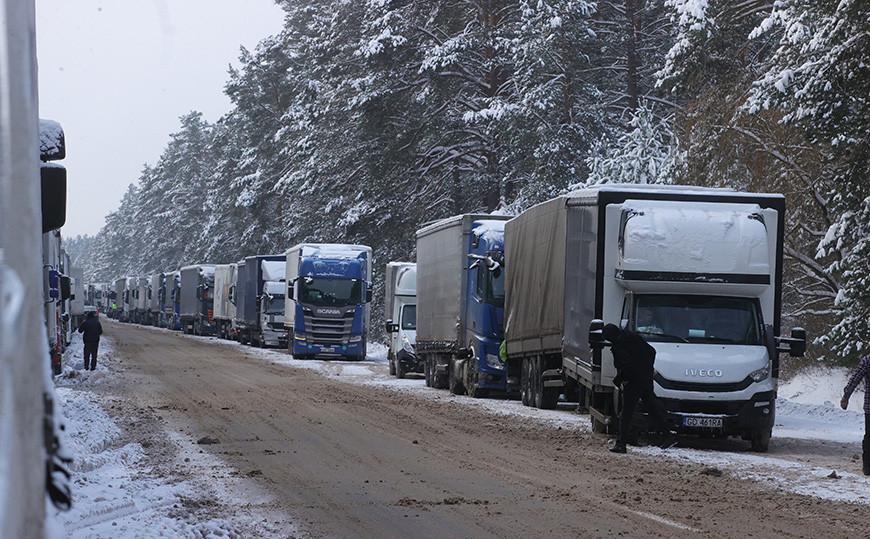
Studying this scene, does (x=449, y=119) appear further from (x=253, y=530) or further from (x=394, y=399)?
(x=253, y=530)

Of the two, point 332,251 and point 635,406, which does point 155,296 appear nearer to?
point 332,251

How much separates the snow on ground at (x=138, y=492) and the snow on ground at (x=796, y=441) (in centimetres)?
561

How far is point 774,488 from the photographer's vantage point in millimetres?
13422

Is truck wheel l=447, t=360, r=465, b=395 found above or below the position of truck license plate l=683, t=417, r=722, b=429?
below

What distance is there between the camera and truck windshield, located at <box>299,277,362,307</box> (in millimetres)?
46906

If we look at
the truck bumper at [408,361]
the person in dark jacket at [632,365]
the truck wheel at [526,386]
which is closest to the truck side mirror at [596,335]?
the person in dark jacket at [632,365]

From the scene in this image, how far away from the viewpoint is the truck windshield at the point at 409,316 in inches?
1501

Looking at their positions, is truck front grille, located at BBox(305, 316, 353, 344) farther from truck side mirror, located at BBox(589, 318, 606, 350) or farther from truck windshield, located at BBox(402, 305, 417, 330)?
truck side mirror, located at BBox(589, 318, 606, 350)

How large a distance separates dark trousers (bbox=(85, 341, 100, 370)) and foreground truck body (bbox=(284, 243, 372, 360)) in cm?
1087

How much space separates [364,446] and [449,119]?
36.6 meters

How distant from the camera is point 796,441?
19578 mm

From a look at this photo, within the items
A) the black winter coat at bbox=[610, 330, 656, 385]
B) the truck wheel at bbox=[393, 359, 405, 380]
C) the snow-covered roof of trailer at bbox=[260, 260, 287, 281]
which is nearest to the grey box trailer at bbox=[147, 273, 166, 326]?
the snow-covered roof of trailer at bbox=[260, 260, 287, 281]

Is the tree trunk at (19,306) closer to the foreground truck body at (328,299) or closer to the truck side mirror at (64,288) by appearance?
the truck side mirror at (64,288)

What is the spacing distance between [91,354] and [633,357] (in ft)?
75.5
